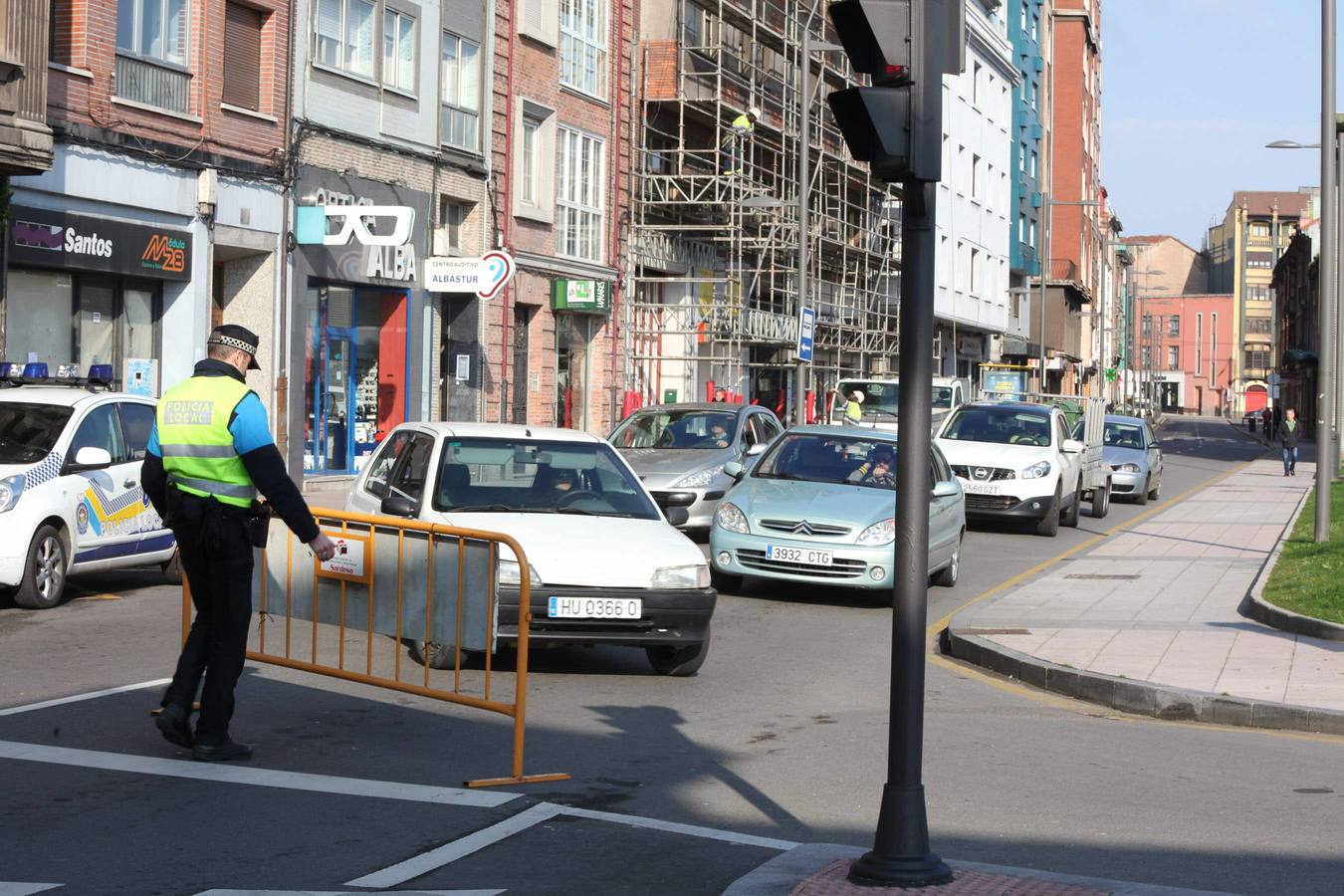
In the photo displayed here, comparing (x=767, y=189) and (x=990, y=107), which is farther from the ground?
(x=990, y=107)

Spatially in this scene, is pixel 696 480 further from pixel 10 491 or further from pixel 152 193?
pixel 10 491

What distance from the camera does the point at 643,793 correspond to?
24.1ft

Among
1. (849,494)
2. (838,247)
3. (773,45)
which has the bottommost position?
(849,494)

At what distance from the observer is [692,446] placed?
70.4ft

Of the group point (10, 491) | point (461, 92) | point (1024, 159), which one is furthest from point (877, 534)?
point (1024, 159)

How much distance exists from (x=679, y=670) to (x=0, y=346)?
39.9ft

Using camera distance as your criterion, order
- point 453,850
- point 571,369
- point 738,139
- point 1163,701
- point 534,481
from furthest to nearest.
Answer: point 738,139 < point 571,369 < point 534,481 < point 1163,701 < point 453,850

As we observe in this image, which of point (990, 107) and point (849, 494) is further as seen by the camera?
point (990, 107)

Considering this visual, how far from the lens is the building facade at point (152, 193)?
819 inches

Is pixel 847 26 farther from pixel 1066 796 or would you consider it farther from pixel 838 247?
pixel 838 247

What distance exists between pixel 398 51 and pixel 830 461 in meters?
14.7

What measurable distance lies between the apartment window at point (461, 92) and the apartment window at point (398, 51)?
0.91 m

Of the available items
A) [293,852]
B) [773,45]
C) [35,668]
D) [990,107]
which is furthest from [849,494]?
[990,107]

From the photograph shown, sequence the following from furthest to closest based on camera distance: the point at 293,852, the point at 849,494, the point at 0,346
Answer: the point at 0,346, the point at 849,494, the point at 293,852
